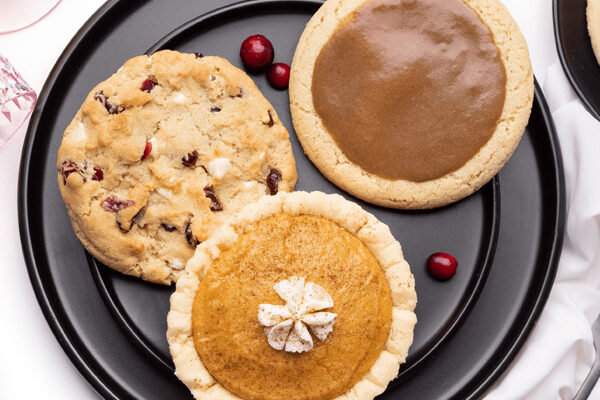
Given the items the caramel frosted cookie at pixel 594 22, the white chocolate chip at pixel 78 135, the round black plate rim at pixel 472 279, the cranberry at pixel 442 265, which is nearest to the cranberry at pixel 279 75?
the round black plate rim at pixel 472 279

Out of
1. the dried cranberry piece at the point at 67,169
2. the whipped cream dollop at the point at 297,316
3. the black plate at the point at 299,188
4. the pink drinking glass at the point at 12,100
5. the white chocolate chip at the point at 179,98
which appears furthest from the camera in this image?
the pink drinking glass at the point at 12,100

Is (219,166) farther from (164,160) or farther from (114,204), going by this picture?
(114,204)

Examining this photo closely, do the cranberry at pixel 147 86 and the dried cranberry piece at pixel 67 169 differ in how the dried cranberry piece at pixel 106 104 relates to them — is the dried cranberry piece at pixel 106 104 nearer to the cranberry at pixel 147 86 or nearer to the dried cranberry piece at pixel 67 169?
the cranberry at pixel 147 86

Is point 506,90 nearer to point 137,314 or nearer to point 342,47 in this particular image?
point 342,47

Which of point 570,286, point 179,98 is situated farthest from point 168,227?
point 570,286

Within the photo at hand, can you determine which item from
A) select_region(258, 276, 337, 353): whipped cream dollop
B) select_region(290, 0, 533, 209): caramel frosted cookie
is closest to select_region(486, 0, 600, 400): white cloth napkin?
select_region(290, 0, 533, 209): caramel frosted cookie

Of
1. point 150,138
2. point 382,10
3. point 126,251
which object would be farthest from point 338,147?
point 126,251
